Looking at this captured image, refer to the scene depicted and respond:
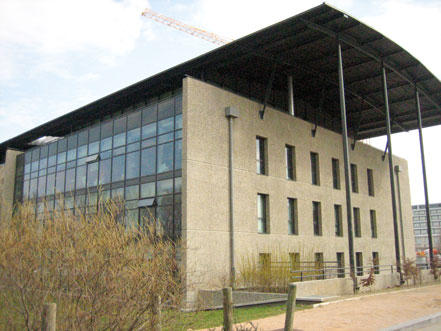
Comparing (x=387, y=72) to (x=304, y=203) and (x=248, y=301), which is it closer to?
(x=304, y=203)

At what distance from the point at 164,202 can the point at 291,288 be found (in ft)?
40.5

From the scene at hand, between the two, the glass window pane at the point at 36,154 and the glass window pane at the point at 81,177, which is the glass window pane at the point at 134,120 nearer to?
the glass window pane at the point at 81,177

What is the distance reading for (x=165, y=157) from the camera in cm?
2069

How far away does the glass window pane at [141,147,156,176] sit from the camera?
69.9 feet

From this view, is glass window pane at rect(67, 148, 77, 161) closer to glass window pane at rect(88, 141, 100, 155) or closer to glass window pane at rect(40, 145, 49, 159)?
glass window pane at rect(88, 141, 100, 155)

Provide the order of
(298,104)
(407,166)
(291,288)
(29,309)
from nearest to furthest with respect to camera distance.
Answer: (29,309) → (291,288) → (298,104) → (407,166)

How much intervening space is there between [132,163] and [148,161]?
4.11ft

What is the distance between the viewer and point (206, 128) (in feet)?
67.1

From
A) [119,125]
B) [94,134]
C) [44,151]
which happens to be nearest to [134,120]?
[119,125]

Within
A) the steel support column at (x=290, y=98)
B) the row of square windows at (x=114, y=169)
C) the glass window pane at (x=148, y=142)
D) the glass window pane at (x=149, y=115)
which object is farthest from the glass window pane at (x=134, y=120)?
the steel support column at (x=290, y=98)

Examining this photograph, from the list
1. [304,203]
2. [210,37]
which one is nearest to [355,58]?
Result: [304,203]

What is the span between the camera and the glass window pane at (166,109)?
20891 mm

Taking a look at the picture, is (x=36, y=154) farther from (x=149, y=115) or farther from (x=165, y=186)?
(x=165, y=186)

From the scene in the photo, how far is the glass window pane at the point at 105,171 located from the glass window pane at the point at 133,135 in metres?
1.90
